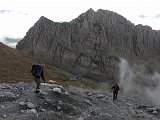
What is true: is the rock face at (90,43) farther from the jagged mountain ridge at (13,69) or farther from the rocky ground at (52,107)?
the rocky ground at (52,107)

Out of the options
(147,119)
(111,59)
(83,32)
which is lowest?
(147,119)

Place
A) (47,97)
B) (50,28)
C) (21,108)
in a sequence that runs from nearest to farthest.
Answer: (21,108), (47,97), (50,28)

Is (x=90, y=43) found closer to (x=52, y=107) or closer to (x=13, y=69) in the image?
(x=13, y=69)

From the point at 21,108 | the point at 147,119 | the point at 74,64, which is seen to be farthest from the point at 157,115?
the point at 74,64

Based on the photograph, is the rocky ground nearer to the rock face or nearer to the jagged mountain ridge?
the jagged mountain ridge

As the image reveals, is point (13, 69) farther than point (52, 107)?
Yes

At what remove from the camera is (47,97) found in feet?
102

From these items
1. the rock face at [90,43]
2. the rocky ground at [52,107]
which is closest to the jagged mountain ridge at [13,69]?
the rocky ground at [52,107]

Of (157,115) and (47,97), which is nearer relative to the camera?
(47,97)

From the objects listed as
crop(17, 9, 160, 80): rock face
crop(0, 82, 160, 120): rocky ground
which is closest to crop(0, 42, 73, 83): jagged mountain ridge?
crop(0, 82, 160, 120): rocky ground

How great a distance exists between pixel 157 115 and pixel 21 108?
16.9m

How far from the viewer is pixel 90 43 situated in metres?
131

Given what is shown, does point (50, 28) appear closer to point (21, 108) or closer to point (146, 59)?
point (146, 59)

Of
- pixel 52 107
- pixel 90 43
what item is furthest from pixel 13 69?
pixel 90 43
